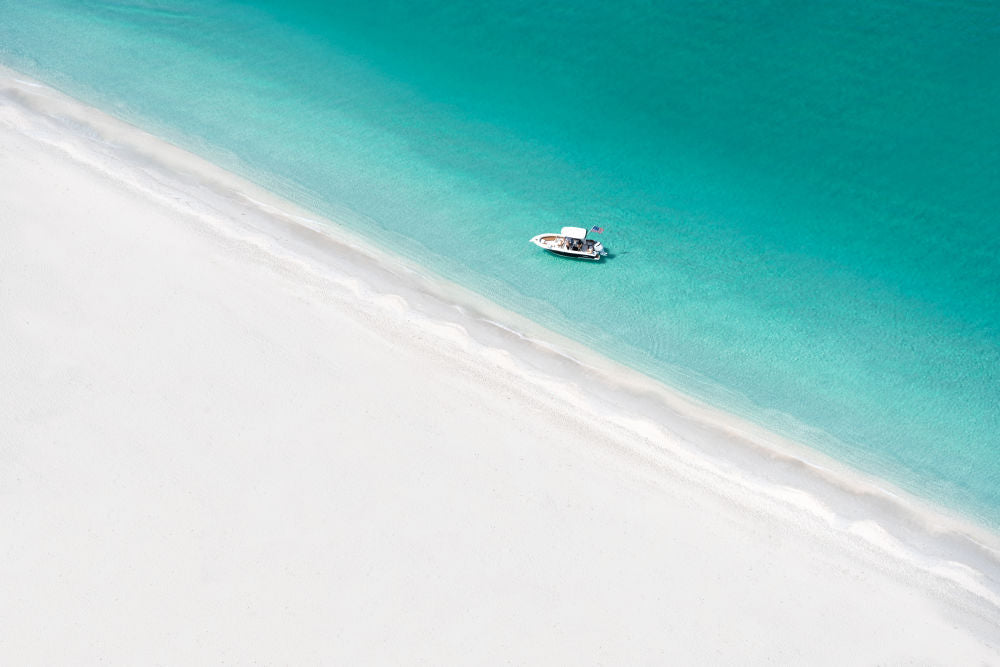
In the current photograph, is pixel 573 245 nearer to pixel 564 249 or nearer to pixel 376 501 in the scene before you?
pixel 564 249

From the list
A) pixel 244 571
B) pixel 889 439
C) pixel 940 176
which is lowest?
pixel 244 571

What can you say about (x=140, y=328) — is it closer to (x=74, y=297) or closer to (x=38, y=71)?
(x=74, y=297)

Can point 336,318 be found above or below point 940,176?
below

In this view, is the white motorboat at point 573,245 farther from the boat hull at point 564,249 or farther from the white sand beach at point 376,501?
the white sand beach at point 376,501

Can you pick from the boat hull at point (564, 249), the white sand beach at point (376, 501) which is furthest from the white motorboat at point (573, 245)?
the white sand beach at point (376, 501)

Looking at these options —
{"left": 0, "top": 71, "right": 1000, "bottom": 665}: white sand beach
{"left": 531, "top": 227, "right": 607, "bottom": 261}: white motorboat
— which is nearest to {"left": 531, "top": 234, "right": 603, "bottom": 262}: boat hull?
{"left": 531, "top": 227, "right": 607, "bottom": 261}: white motorboat

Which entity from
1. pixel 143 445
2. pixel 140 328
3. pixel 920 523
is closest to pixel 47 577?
pixel 143 445
